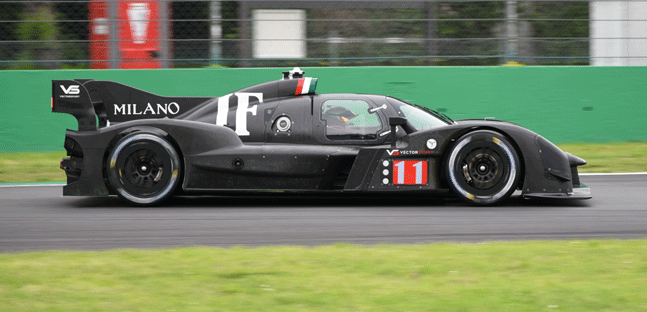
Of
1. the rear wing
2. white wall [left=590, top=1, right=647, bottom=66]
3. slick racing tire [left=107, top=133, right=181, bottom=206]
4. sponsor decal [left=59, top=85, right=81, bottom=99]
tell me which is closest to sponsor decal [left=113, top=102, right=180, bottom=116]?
the rear wing

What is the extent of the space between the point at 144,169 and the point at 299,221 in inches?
66.8

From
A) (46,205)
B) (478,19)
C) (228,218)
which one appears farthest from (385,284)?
(478,19)

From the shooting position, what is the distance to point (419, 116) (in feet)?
25.3

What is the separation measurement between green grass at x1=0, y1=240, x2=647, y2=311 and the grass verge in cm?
521

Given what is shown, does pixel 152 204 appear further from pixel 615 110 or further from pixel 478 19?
pixel 615 110

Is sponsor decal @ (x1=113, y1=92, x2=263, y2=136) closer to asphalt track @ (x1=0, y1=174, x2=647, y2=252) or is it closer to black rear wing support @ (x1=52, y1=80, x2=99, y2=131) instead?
black rear wing support @ (x1=52, y1=80, x2=99, y2=131)

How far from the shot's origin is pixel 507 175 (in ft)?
23.5

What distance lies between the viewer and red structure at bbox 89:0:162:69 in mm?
12281

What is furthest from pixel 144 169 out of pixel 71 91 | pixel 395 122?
pixel 395 122

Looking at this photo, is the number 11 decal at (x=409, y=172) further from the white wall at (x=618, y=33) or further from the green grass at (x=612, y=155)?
the white wall at (x=618, y=33)

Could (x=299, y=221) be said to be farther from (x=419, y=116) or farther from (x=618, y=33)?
(x=618, y=33)

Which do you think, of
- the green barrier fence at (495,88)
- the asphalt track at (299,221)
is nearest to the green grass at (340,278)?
the asphalt track at (299,221)

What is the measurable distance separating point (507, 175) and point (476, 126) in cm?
53

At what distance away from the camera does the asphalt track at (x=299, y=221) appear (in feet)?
19.3
